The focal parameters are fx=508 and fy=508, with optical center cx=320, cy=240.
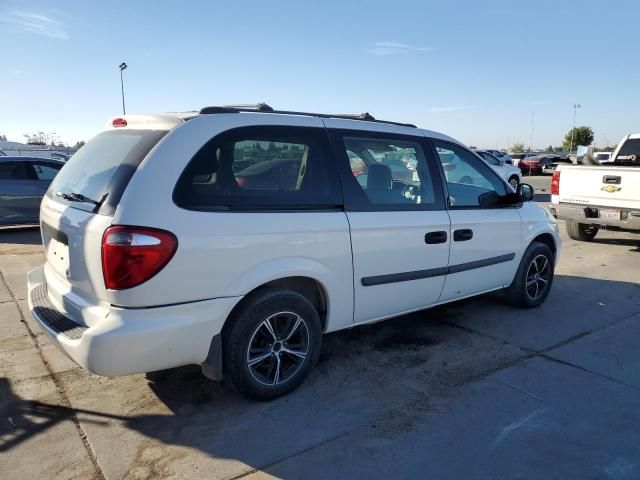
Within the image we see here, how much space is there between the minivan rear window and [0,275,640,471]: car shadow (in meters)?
1.35

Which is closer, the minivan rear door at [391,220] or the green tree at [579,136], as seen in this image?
the minivan rear door at [391,220]

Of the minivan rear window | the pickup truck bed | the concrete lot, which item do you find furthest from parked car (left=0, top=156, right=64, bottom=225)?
the pickup truck bed

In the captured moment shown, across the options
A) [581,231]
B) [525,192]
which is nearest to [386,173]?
[525,192]

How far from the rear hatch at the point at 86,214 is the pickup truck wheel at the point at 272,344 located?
822mm

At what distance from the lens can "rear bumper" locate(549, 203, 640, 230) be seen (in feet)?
25.5

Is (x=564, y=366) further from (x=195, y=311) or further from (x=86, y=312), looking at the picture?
(x=86, y=312)

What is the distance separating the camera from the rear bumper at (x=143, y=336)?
107 inches

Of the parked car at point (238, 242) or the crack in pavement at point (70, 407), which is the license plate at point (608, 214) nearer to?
the parked car at point (238, 242)

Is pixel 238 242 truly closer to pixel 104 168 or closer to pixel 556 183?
pixel 104 168

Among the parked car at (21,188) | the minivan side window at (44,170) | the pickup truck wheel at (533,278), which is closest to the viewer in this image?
the pickup truck wheel at (533,278)

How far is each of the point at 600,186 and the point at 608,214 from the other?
0.47 m

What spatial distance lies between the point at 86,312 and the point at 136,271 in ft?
1.54

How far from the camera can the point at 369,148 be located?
3920mm

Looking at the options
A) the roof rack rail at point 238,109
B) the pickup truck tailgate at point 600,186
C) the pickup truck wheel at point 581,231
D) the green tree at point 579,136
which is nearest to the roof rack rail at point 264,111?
the roof rack rail at point 238,109
